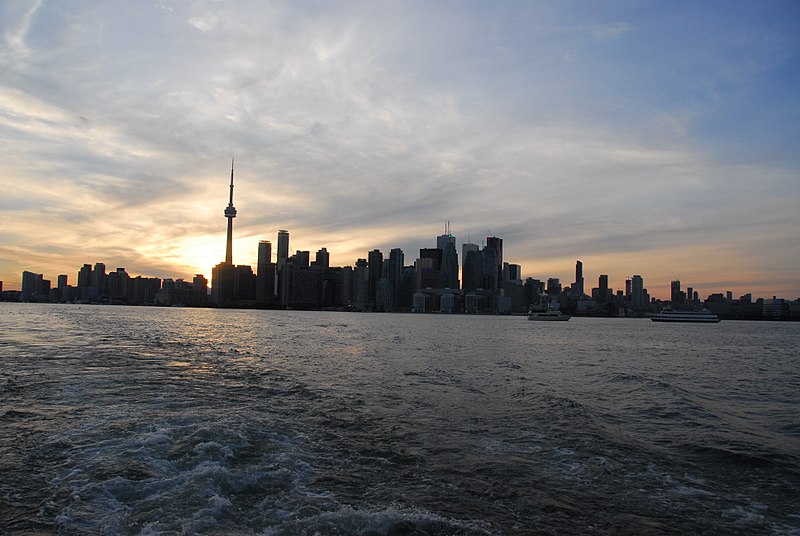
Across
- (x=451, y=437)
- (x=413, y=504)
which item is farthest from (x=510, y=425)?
(x=413, y=504)

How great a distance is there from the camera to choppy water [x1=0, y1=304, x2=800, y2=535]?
1085cm

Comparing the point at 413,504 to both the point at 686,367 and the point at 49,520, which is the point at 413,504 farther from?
the point at 686,367

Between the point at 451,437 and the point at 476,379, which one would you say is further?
the point at 476,379

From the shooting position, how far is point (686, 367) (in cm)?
4634

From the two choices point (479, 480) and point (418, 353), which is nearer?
point (479, 480)

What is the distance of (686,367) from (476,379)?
24417 mm

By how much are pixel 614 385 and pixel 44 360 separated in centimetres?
3588

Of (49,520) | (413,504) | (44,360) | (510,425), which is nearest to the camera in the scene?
(49,520)

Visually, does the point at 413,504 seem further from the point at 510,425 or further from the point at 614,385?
the point at 614,385

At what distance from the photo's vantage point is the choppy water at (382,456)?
10.9 metres

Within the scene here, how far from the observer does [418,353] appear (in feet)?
168

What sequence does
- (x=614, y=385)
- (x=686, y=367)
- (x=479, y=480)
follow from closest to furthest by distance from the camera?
(x=479, y=480) → (x=614, y=385) → (x=686, y=367)

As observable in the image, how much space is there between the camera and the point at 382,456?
15.2 metres

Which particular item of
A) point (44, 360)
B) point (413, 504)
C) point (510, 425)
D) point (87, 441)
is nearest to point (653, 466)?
point (510, 425)
